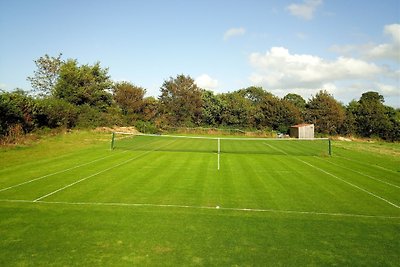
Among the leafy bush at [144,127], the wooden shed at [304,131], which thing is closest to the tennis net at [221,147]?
the leafy bush at [144,127]

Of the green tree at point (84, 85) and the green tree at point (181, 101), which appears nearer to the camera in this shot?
the green tree at point (84, 85)

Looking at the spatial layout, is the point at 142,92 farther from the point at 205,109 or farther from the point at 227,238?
the point at 227,238

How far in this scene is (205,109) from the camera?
8388 cm

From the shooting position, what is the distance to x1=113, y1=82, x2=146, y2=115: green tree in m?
65.2

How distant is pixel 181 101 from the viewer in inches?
3287

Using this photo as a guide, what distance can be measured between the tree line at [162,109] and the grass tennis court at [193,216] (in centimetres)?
1879

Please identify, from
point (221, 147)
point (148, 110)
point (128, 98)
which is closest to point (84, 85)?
point (128, 98)

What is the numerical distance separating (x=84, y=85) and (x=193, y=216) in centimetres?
4977

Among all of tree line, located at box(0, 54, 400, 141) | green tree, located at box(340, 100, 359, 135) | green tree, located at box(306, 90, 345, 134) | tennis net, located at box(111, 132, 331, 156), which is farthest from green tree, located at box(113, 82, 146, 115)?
green tree, located at box(340, 100, 359, 135)

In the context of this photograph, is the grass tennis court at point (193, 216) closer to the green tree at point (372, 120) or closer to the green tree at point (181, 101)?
the green tree at point (372, 120)

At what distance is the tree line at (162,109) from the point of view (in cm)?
3959

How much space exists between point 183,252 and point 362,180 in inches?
546

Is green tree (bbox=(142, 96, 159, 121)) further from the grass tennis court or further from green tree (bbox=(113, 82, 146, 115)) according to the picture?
the grass tennis court

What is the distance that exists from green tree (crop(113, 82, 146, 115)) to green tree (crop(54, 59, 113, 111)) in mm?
2878
